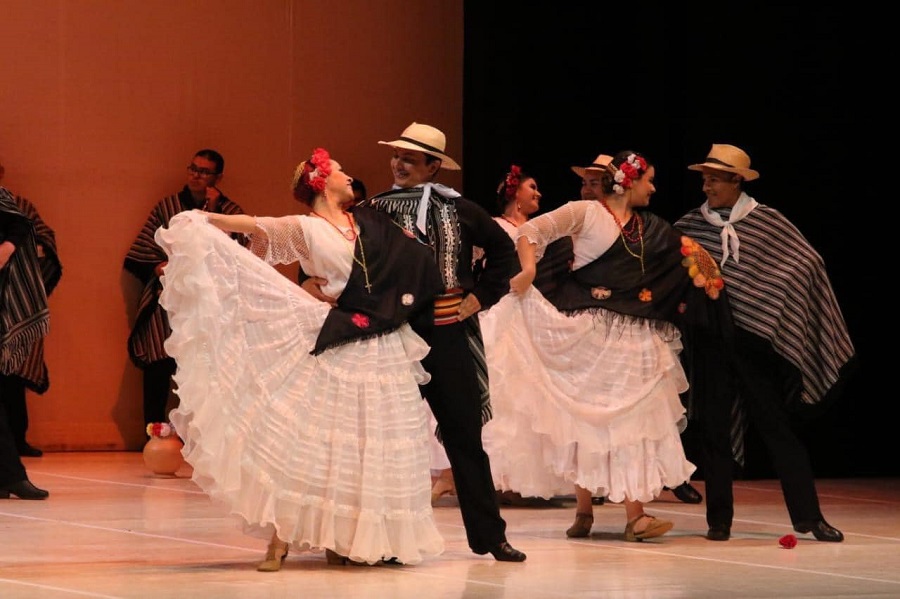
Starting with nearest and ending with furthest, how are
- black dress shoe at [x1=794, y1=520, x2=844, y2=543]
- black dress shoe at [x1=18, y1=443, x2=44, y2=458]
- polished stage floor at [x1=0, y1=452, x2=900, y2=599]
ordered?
polished stage floor at [x1=0, y1=452, x2=900, y2=599]
black dress shoe at [x1=794, y1=520, x2=844, y2=543]
black dress shoe at [x1=18, y1=443, x2=44, y2=458]

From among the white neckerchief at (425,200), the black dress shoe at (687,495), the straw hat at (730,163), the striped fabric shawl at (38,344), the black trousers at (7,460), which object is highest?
the straw hat at (730,163)

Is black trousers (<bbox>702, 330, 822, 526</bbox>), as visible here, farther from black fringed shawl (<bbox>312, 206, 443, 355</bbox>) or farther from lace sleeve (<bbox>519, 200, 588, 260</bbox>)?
black fringed shawl (<bbox>312, 206, 443, 355</bbox>)

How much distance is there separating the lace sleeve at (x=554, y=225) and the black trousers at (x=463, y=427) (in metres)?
0.90

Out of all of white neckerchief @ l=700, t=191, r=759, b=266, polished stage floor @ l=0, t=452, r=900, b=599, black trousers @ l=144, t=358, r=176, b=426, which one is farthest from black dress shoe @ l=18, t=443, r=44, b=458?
white neckerchief @ l=700, t=191, r=759, b=266

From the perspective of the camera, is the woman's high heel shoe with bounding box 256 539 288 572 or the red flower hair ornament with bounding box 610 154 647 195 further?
the red flower hair ornament with bounding box 610 154 647 195

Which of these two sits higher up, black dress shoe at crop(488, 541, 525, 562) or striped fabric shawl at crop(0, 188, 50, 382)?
striped fabric shawl at crop(0, 188, 50, 382)

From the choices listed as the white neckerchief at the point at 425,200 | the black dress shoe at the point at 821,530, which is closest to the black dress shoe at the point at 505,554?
the white neckerchief at the point at 425,200

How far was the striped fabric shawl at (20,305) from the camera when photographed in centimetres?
736

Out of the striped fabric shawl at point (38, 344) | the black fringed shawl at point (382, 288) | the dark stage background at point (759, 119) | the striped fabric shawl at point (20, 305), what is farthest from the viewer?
the striped fabric shawl at point (38, 344)

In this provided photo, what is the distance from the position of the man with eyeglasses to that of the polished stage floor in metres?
1.95

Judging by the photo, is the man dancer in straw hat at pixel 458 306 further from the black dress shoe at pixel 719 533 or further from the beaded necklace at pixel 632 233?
the black dress shoe at pixel 719 533

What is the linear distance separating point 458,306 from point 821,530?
1.78 metres

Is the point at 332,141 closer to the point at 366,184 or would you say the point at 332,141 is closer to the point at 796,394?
the point at 366,184

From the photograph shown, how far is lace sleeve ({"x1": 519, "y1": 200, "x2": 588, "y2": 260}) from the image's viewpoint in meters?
6.08
